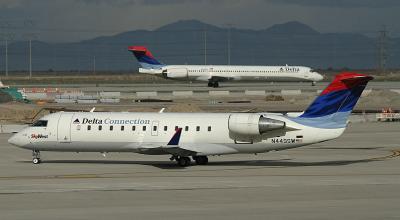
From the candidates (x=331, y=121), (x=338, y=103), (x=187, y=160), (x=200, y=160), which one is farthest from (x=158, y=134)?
(x=338, y=103)

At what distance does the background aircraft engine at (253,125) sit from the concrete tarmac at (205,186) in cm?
160

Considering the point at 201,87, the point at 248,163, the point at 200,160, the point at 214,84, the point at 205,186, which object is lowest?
the point at 205,186

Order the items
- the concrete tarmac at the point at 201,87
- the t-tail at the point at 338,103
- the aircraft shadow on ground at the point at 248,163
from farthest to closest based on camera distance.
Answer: the concrete tarmac at the point at 201,87 → the aircraft shadow on ground at the point at 248,163 → the t-tail at the point at 338,103

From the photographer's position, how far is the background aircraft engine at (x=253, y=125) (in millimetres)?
37781

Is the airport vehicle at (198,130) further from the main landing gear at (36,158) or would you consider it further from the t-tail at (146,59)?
the t-tail at (146,59)

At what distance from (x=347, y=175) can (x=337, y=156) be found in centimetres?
934

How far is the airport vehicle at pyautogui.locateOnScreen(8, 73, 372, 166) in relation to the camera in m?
37.9

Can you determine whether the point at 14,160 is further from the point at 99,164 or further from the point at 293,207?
the point at 293,207

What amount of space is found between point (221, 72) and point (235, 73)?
215 cm

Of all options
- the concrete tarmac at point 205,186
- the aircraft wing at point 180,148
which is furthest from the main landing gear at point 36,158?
the aircraft wing at point 180,148

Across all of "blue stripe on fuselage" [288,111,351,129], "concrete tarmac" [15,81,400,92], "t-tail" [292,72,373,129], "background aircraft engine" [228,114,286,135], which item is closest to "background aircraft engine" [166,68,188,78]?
"concrete tarmac" [15,81,400,92]

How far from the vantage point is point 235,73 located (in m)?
133

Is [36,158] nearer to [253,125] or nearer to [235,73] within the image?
[253,125]

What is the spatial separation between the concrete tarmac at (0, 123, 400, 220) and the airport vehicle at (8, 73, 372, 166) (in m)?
0.89
